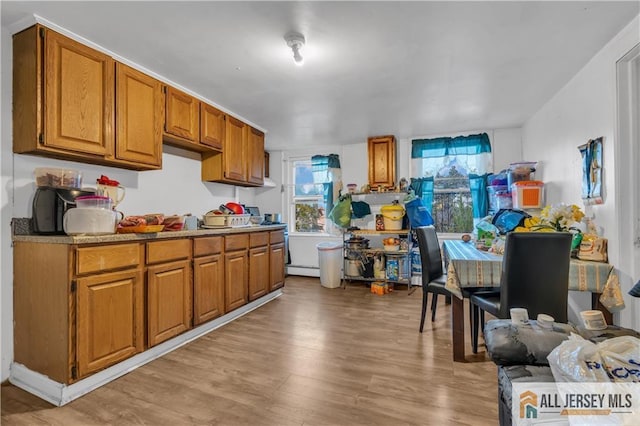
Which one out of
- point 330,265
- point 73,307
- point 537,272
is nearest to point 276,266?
point 330,265

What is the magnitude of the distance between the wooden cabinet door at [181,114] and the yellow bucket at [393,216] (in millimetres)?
2776

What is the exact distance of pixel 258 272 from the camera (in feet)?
12.0

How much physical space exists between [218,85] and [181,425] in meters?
2.66

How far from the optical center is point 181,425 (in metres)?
1.59

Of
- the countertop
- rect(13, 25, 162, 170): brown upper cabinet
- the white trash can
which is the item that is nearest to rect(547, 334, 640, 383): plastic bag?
the countertop

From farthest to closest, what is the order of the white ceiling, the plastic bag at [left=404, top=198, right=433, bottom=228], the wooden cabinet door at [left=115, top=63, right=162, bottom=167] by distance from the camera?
the plastic bag at [left=404, top=198, right=433, bottom=228] → the wooden cabinet door at [left=115, top=63, right=162, bottom=167] → the white ceiling

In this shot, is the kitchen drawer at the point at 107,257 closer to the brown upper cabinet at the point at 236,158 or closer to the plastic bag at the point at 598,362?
the brown upper cabinet at the point at 236,158

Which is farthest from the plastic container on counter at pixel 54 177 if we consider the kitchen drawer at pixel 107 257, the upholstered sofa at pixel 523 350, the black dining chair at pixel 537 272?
the black dining chair at pixel 537 272

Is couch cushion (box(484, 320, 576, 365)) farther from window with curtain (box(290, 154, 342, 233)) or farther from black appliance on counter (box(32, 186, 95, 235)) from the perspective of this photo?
window with curtain (box(290, 154, 342, 233))

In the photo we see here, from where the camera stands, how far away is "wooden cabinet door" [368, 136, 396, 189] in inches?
185

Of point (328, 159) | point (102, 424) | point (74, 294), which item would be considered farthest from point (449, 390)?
point (328, 159)

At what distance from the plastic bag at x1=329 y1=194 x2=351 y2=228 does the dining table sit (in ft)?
8.17

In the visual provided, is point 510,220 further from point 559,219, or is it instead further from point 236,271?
point 236,271

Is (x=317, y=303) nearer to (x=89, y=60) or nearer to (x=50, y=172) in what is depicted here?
(x=50, y=172)
